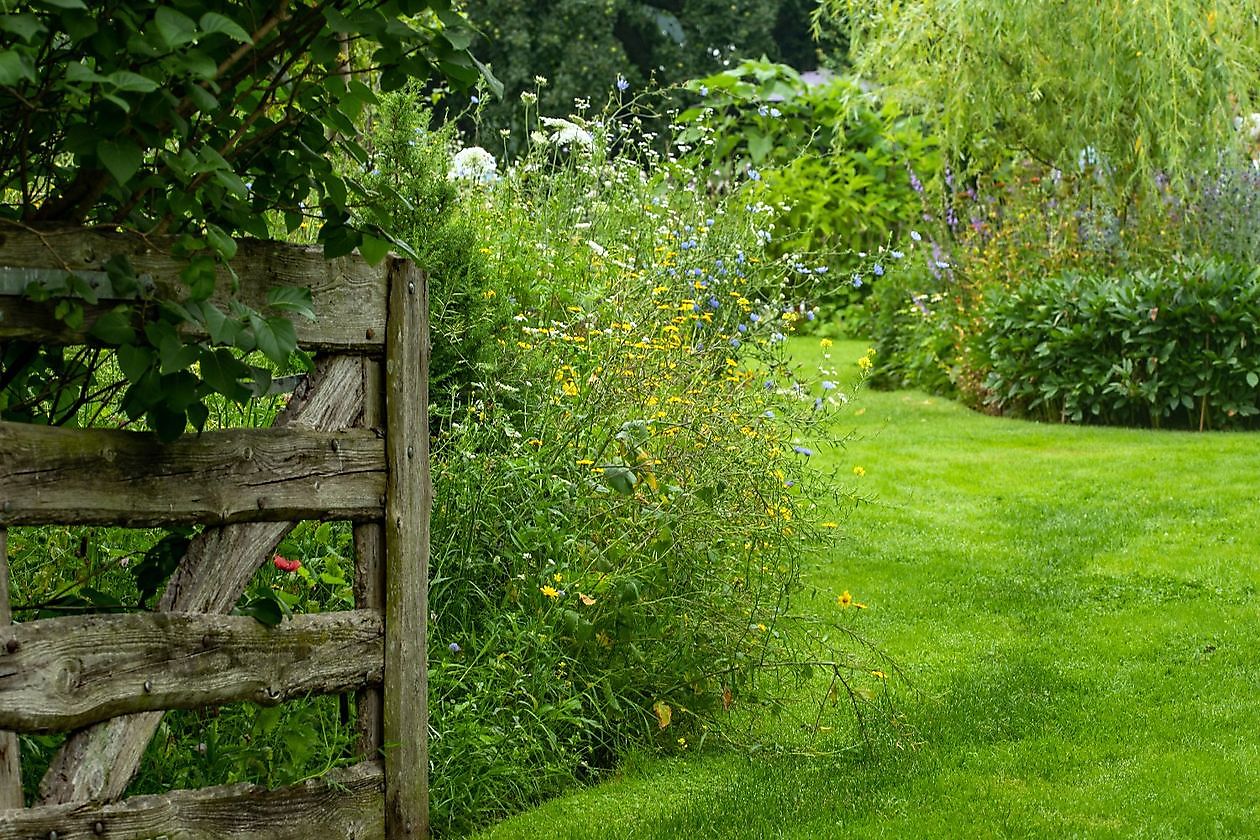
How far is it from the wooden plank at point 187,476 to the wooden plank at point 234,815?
548 mm

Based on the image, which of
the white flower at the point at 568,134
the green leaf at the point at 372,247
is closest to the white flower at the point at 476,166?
the white flower at the point at 568,134

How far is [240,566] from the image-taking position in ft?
9.65

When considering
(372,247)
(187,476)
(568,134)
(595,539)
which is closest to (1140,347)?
(568,134)

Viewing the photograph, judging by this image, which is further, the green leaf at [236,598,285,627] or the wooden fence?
the green leaf at [236,598,285,627]

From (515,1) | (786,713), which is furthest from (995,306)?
(515,1)

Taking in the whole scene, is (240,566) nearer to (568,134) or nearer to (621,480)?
(621,480)

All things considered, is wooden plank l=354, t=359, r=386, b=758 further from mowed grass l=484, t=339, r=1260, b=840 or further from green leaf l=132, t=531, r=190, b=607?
mowed grass l=484, t=339, r=1260, b=840

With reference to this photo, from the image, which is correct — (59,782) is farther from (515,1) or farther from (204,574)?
(515,1)

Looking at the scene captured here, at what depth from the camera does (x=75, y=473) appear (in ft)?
8.56

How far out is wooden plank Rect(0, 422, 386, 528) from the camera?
2.57 m

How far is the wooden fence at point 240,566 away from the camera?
101 inches

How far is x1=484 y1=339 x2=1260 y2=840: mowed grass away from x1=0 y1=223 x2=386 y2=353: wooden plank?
1497 millimetres

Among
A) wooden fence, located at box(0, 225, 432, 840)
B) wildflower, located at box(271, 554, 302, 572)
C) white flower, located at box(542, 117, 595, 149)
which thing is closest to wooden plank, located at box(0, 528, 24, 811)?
wooden fence, located at box(0, 225, 432, 840)

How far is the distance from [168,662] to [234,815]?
39 centimetres
